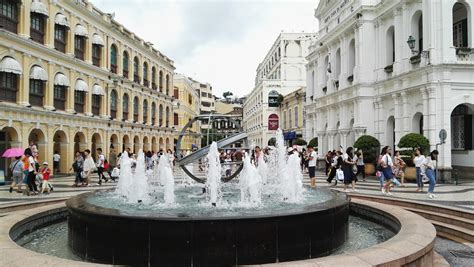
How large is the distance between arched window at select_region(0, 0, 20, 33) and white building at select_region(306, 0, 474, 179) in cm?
2218

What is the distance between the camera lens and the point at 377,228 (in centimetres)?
890

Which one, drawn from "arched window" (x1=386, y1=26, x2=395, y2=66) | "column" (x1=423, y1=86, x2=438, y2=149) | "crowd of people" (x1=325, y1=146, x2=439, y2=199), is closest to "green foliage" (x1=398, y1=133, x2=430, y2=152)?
"column" (x1=423, y1=86, x2=438, y2=149)

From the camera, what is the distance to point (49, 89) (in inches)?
977

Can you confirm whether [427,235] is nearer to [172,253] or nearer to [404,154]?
[172,253]

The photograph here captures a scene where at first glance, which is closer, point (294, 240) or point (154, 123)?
point (294, 240)

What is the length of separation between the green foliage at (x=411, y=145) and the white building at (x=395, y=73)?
0.62 m

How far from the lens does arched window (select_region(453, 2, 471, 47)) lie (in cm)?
2166

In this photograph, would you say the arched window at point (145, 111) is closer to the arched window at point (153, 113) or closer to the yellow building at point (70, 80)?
the yellow building at point (70, 80)

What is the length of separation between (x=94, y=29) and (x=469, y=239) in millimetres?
30246

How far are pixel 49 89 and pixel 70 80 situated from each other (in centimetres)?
277

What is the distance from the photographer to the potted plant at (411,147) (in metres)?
19.0

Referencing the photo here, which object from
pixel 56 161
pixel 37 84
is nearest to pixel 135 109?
pixel 56 161

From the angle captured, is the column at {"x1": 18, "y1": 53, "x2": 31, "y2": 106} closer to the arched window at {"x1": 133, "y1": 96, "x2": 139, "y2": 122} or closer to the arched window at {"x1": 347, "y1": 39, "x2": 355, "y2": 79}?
the arched window at {"x1": 133, "y1": 96, "x2": 139, "y2": 122}

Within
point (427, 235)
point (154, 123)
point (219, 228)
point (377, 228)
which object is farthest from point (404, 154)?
point (154, 123)
